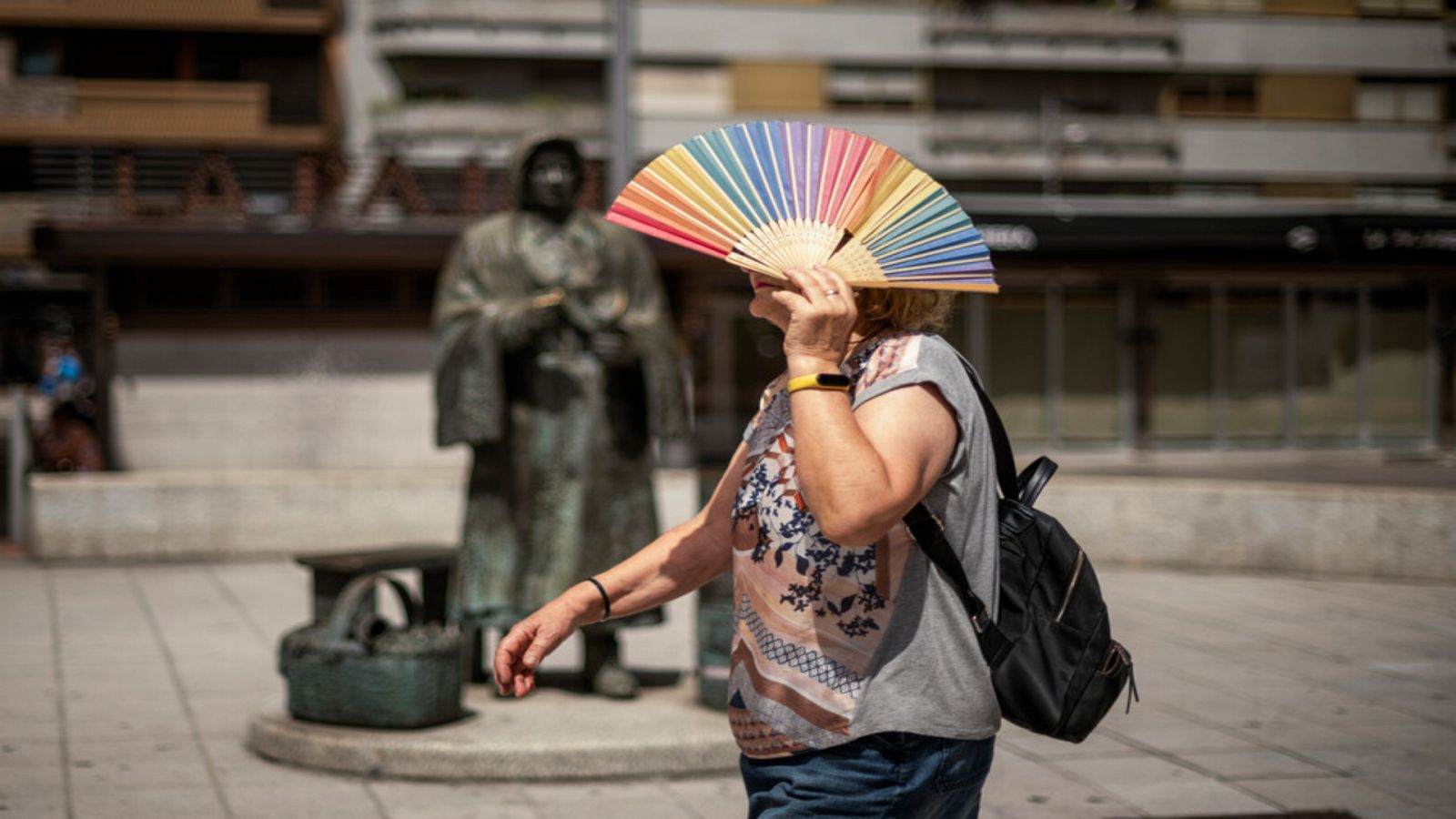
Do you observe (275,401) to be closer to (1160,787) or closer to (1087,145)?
(1160,787)

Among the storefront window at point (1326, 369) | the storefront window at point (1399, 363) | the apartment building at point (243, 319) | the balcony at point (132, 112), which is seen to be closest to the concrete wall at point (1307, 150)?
the storefront window at point (1399, 363)

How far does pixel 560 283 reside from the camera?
22.1ft

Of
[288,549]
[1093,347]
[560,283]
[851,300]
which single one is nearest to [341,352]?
[288,549]

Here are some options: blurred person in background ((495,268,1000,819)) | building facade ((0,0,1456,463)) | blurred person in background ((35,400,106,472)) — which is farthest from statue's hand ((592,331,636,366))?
building facade ((0,0,1456,463))

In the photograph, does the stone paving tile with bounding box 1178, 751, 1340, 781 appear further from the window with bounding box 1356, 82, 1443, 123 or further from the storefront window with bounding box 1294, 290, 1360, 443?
the window with bounding box 1356, 82, 1443, 123

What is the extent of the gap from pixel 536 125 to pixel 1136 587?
80.1ft

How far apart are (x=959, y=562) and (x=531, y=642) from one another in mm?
749

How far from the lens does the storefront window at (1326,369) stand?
26.6m

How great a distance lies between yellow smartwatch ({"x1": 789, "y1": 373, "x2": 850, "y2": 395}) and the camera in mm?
2352

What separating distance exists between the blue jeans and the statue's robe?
4193 mm

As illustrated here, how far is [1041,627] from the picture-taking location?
2.48 m

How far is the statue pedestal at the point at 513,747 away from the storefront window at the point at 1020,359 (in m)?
20.5

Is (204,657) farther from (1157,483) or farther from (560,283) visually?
(1157,483)

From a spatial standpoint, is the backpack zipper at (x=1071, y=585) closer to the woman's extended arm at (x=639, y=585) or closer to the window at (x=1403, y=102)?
the woman's extended arm at (x=639, y=585)
